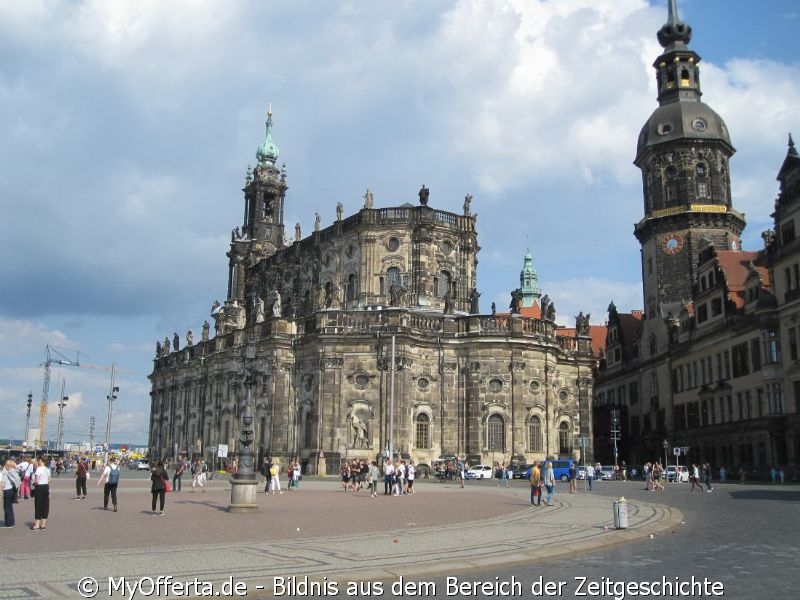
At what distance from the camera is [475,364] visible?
56344 mm

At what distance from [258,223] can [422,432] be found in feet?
117

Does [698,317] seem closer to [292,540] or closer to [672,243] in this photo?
[672,243]

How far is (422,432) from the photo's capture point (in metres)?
55.7

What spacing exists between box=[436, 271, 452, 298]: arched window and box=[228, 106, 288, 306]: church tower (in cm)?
2478

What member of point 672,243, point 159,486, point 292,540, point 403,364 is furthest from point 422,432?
point 292,540

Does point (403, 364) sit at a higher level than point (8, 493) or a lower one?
higher

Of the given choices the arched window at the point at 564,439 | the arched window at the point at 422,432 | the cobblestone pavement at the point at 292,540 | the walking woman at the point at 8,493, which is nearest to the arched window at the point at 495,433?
the arched window at the point at 422,432

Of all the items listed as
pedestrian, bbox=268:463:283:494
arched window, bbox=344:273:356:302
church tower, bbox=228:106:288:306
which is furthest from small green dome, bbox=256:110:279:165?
pedestrian, bbox=268:463:283:494

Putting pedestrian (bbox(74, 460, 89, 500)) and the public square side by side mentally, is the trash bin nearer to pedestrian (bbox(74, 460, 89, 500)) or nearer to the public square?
the public square

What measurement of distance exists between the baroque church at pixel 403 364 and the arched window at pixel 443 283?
0.34ft

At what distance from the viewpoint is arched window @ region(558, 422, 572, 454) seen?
58969mm

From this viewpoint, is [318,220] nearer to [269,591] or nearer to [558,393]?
[558,393]

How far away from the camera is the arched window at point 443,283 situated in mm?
63559

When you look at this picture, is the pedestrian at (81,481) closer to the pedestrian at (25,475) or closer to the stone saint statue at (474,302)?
the pedestrian at (25,475)
